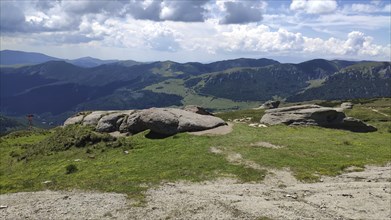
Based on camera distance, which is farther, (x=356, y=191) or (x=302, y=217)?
(x=356, y=191)

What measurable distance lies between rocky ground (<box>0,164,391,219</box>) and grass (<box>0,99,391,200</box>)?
7.50 feet

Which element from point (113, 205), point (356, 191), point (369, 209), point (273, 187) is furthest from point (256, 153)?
point (113, 205)

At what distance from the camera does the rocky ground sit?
94.1ft

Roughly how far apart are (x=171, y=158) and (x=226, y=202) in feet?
54.3

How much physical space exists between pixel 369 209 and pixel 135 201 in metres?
19.8

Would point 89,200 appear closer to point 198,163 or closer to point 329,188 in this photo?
point 198,163

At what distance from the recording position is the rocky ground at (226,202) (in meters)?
28.7

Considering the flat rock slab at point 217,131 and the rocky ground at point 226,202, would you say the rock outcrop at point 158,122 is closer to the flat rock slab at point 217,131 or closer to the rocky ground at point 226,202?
the flat rock slab at point 217,131

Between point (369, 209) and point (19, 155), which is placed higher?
point (369, 209)

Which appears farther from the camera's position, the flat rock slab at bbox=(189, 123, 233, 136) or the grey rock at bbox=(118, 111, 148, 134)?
the grey rock at bbox=(118, 111, 148, 134)

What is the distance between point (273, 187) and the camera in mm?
35375

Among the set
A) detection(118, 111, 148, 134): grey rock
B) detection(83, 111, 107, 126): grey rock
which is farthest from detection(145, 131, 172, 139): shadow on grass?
detection(83, 111, 107, 126): grey rock

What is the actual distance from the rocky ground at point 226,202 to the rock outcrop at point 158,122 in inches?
934

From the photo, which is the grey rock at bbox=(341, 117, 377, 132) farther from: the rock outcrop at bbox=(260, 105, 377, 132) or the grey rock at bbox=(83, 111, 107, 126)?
the grey rock at bbox=(83, 111, 107, 126)
